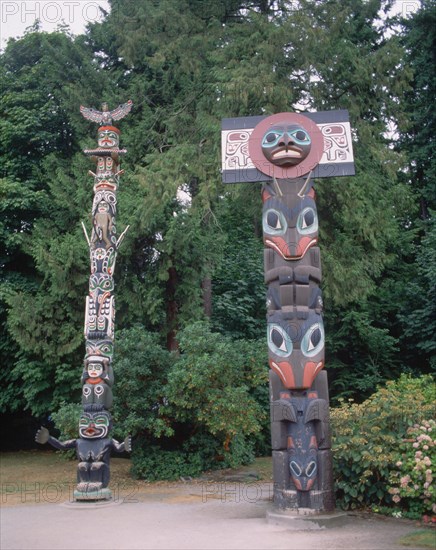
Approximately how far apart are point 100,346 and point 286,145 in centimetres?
465

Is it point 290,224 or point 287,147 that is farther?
point 287,147

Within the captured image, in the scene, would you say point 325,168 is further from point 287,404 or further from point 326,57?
point 326,57

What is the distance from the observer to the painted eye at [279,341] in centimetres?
806

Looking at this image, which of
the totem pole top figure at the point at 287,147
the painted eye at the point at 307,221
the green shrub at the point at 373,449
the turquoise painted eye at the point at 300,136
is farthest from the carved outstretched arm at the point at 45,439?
the turquoise painted eye at the point at 300,136

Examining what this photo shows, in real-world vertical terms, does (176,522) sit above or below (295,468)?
below

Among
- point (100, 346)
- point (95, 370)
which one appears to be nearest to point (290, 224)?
point (100, 346)

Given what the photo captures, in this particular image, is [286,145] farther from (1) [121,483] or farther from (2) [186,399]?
(1) [121,483]

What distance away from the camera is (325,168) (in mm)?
9031

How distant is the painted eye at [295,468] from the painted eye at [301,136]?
4.76 metres

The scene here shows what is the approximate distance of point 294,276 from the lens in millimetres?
8328

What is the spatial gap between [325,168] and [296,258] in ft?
5.46

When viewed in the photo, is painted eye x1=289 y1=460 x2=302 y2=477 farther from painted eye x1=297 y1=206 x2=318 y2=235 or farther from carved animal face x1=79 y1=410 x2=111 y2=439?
carved animal face x1=79 y1=410 x2=111 y2=439

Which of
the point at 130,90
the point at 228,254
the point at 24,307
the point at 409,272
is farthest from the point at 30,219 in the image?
the point at 409,272

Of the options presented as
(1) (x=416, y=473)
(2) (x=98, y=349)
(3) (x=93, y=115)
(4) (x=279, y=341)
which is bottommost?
(1) (x=416, y=473)
